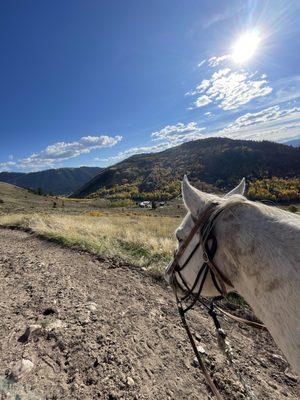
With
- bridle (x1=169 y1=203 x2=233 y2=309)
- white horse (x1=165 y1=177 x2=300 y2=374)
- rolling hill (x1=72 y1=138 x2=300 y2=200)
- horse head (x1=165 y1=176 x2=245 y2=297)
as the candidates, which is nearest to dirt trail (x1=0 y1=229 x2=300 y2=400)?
horse head (x1=165 y1=176 x2=245 y2=297)

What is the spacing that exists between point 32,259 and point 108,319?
4.88 metres

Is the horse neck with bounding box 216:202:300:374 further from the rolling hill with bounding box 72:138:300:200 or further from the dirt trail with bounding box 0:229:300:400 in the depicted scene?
the rolling hill with bounding box 72:138:300:200

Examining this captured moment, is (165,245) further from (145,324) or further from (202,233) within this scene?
(202,233)

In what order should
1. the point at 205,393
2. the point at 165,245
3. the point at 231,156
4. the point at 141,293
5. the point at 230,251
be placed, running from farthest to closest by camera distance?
the point at 231,156 → the point at 165,245 → the point at 141,293 → the point at 205,393 → the point at 230,251

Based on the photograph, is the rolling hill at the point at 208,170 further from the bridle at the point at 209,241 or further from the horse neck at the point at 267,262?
the horse neck at the point at 267,262

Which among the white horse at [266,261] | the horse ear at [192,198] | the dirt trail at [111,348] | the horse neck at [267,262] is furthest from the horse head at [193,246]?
the dirt trail at [111,348]

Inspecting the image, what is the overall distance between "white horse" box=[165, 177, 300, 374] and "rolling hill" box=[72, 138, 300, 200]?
98.1 metres

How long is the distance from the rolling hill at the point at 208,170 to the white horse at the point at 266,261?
98.1 meters

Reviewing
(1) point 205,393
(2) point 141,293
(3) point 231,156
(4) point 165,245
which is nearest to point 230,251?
(1) point 205,393

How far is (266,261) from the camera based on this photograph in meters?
1.71

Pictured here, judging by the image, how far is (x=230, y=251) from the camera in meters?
1.93

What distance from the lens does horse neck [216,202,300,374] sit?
1.59 meters

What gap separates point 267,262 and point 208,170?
472 ft

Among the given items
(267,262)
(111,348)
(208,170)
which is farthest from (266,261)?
(208,170)
